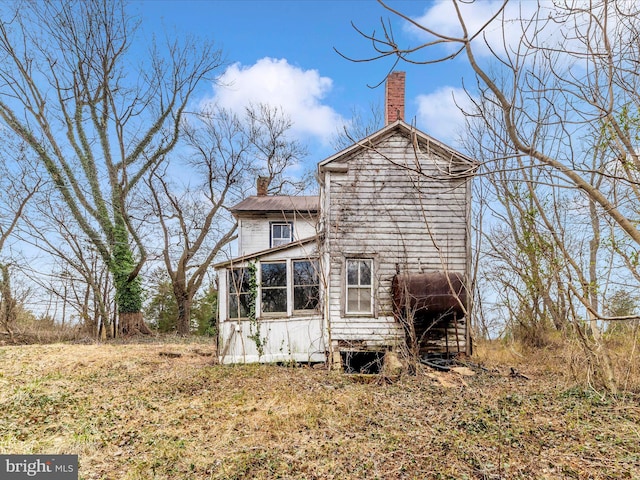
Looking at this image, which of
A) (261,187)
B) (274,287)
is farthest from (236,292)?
(261,187)

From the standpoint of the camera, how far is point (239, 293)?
11.4 metres

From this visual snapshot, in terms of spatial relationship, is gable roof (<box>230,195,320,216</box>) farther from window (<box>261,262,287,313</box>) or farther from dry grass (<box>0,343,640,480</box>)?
dry grass (<box>0,343,640,480</box>)

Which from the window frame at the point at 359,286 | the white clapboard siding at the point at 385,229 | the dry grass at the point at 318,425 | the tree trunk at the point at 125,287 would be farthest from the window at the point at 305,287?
the tree trunk at the point at 125,287

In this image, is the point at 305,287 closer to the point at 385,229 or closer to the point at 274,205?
the point at 385,229

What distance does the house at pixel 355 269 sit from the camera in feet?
36.2

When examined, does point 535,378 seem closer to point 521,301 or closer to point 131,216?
→ point 521,301

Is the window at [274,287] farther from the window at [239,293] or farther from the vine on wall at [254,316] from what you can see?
the window at [239,293]

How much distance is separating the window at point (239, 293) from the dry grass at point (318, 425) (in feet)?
6.66

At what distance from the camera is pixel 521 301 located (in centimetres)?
1212

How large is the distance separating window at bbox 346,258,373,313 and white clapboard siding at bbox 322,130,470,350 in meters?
0.17

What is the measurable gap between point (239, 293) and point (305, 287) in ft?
5.89

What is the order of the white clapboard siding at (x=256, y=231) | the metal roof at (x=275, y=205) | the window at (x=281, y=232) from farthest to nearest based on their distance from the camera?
the window at (x=281, y=232) < the white clapboard siding at (x=256, y=231) < the metal roof at (x=275, y=205)

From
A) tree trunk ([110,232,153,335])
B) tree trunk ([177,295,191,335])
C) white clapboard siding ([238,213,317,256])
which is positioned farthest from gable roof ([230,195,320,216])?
tree trunk ([177,295,191,335])

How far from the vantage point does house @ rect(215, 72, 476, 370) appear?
11047mm
